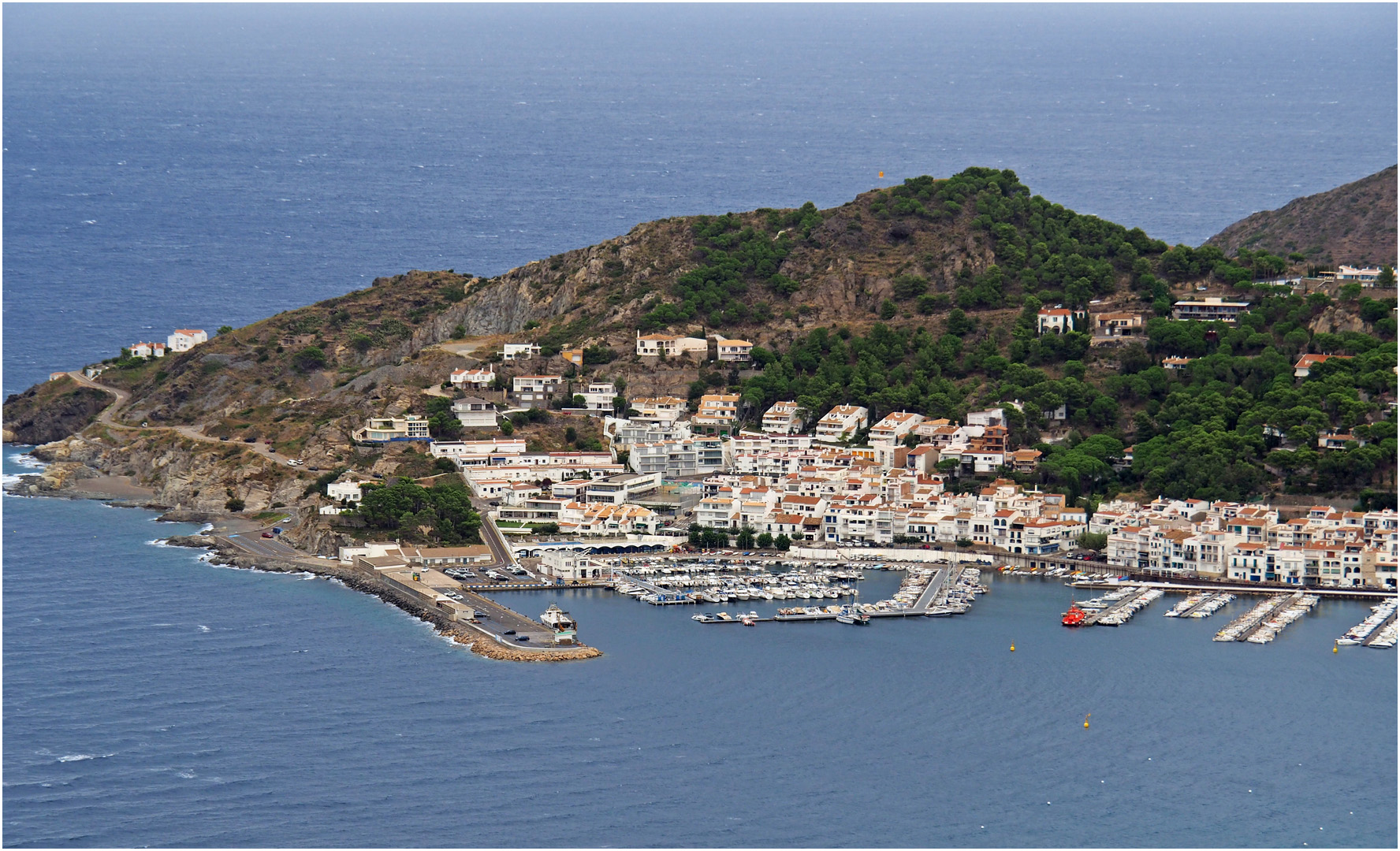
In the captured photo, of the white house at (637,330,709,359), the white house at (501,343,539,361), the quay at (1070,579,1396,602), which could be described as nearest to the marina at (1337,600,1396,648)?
the quay at (1070,579,1396,602)

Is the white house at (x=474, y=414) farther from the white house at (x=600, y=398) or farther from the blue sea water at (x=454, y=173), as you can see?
the blue sea water at (x=454, y=173)

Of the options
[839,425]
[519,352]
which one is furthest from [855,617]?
[519,352]

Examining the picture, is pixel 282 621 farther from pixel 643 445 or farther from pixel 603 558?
pixel 643 445

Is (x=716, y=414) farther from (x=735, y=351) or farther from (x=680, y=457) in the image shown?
(x=735, y=351)

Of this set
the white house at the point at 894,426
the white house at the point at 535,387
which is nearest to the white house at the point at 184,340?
the white house at the point at 535,387

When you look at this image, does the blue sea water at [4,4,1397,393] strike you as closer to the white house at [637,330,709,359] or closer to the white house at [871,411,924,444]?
the white house at [637,330,709,359]

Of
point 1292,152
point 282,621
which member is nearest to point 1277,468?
point 282,621
